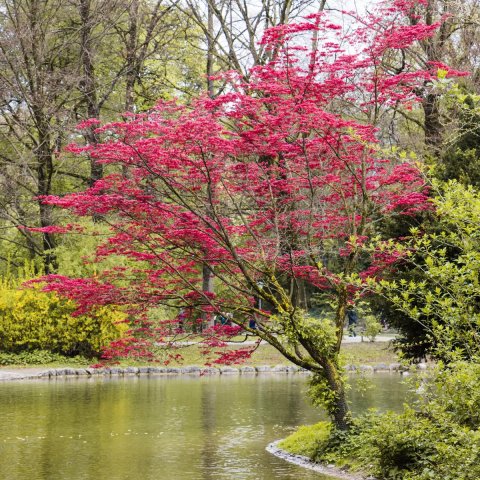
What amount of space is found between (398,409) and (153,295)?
19.8ft

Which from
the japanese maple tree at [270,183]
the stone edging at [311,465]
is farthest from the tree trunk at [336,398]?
Result: the stone edging at [311,465]

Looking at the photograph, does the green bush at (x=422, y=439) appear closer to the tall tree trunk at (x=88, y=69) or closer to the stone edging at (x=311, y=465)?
the stone edging at (x=311, y=465)

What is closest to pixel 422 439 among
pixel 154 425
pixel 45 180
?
pixel 154 425

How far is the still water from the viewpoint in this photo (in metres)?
9.70

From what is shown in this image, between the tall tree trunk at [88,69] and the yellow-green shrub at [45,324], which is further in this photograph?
the tall tree trunk at [88,69]

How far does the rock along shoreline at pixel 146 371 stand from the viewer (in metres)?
20.5

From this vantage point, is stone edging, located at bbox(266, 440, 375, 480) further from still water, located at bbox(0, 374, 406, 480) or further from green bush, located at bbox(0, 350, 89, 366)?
green bush, located at bbox(0, 350, 89, 366)

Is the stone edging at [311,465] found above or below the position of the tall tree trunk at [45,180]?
below

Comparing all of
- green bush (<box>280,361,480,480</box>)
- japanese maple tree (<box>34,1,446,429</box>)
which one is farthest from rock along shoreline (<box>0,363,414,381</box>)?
green bush (<box>280,361,480,480</box>)

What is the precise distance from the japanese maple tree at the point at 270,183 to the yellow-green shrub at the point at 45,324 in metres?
11.4

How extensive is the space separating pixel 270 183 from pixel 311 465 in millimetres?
3546

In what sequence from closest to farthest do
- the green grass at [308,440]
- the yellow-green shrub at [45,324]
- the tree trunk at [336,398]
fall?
the tree trunk at [336,398]
the green grass at [308,440]
the yellow-green shrub at [45,324]

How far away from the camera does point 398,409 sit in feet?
48.1

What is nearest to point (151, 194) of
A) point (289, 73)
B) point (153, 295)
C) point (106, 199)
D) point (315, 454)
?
point (106, 199)
